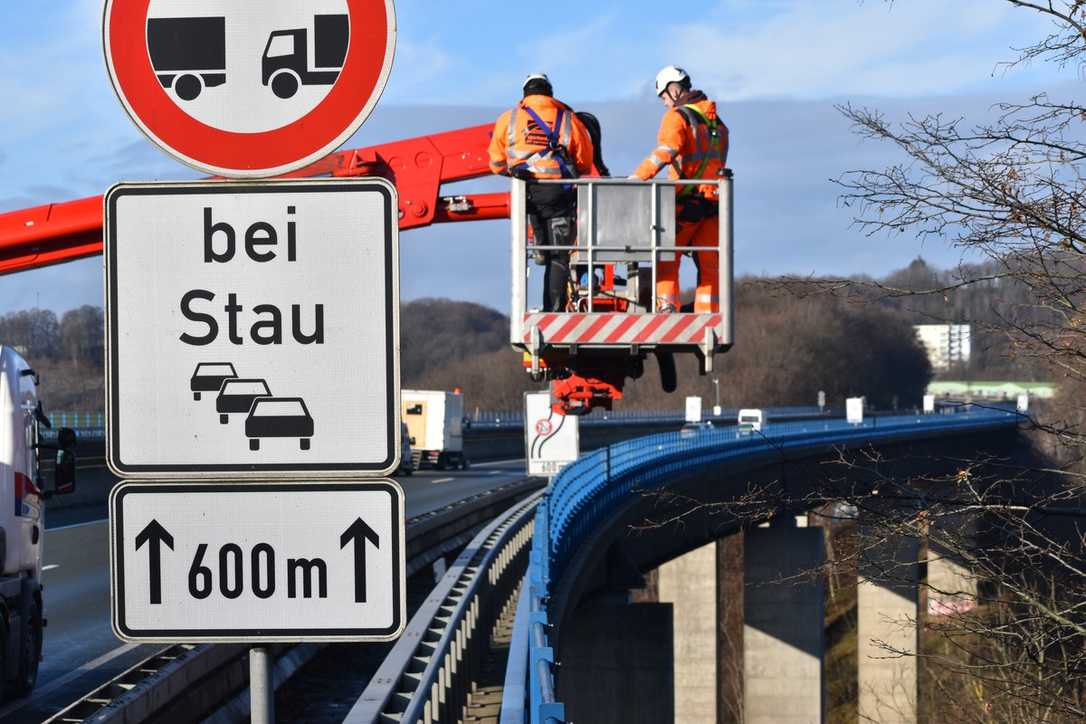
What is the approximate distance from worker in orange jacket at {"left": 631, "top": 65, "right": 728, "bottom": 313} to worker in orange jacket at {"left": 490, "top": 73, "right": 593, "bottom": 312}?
0.55 metres

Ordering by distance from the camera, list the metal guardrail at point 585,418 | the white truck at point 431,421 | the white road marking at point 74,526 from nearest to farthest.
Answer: the white road marking at point 74,526 → the metal guardrail at point 585,418 → the white truck at point 431,421

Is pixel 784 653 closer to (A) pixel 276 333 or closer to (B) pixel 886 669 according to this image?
(B) pixel 886 669

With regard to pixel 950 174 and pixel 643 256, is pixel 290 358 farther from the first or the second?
pixel 643 256

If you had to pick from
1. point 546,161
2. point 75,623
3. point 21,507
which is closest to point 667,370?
point 546,161

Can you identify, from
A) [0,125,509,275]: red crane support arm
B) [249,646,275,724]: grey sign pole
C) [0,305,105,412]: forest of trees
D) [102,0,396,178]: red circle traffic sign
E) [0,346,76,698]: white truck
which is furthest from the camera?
[0,305,105,412]: forest of trees

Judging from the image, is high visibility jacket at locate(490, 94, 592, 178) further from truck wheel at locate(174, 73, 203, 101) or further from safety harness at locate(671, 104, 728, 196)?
truck wheel at locate(174, 73, 203, 101)

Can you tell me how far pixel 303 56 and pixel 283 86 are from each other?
0.09m

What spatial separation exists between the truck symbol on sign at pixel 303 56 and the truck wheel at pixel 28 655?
1011 centimetres

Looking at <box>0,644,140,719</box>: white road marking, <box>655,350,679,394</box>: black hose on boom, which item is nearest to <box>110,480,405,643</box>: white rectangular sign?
<box>655,350,679,394</box>: black hose on boom

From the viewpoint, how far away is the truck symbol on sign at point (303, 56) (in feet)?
12.1

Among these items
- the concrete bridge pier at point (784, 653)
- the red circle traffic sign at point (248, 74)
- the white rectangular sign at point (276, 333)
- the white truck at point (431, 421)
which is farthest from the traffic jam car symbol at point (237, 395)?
the white truck at point (431, 421)

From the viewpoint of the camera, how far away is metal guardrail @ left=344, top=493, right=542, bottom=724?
31.1 ft

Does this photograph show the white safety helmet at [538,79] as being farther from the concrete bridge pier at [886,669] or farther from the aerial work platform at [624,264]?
the concrete bridge pier at [886,669]

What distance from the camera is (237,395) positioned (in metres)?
3.52
